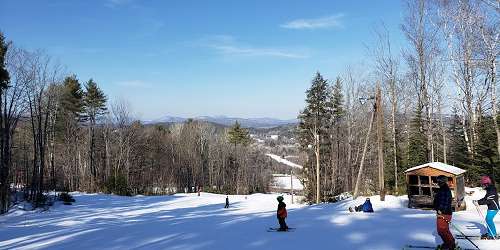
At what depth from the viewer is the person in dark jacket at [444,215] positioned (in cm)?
954

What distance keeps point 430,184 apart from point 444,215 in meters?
9.88

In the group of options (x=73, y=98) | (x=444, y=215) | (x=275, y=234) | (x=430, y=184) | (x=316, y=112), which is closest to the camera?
(x=444, y=215)

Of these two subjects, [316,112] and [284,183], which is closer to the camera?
[316,112]

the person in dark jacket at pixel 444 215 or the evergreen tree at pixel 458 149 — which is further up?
the evergreen tree at pixel 458 149

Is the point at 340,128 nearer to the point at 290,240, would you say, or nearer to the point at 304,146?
the point at 304,146

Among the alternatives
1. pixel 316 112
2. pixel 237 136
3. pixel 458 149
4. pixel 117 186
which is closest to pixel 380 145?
pixel 458 149

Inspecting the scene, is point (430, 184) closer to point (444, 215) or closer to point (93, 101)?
point (444, 215)

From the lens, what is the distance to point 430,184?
18.8 m

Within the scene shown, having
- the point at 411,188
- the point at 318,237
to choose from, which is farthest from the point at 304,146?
the point at 318,237

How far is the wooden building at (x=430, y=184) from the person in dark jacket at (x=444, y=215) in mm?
8865

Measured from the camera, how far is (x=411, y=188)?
19.8m

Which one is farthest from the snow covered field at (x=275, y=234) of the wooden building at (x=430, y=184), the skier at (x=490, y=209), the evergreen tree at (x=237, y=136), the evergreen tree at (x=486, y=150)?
the evergreen tree at (x=237, y=136)

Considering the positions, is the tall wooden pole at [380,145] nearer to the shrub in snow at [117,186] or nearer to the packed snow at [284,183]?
the shrub in snow at [117,186]

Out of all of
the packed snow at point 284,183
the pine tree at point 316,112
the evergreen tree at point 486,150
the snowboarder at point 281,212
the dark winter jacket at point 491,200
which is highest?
the pine tree at point 316,112
